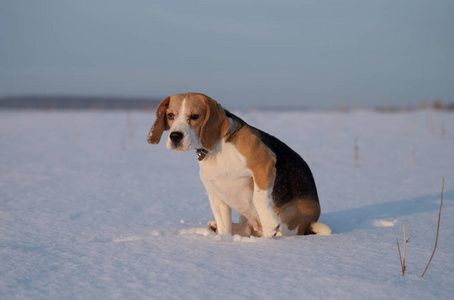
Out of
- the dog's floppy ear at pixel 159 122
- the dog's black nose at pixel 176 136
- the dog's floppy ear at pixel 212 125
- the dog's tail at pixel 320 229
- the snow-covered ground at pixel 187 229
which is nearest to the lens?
the snow-covered ground at pixel 187 229

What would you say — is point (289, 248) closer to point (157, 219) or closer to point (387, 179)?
point (157, 219)

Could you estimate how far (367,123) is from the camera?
41.0 feet

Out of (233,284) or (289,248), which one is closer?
(233,284)

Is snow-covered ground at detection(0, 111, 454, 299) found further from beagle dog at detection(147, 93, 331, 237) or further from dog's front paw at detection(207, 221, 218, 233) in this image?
beagle dog at detection(147, 93, 331, 237)

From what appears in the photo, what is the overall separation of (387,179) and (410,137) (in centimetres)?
462

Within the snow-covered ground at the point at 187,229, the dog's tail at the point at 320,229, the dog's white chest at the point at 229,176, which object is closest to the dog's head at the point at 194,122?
the dog's white chest at the point at 229,176

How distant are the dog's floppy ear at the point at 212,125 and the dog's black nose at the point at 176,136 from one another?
0.18m

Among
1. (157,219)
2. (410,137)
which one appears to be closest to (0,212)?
(157,219)

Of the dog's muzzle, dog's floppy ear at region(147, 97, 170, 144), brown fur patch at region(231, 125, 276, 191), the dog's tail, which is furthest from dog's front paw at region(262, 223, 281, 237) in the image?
dog's floppy ear at region(147, 97, 170, 144)

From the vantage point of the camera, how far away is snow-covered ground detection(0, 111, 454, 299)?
2.45 m

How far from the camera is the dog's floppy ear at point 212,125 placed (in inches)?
135

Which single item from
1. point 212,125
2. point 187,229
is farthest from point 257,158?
point 187,229

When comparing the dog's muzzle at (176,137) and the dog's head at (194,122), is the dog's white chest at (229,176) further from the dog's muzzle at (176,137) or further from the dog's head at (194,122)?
the dog's muzzle at (176,137)

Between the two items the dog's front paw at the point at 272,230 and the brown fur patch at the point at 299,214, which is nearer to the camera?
the dog's front paw at the point at 272,230
